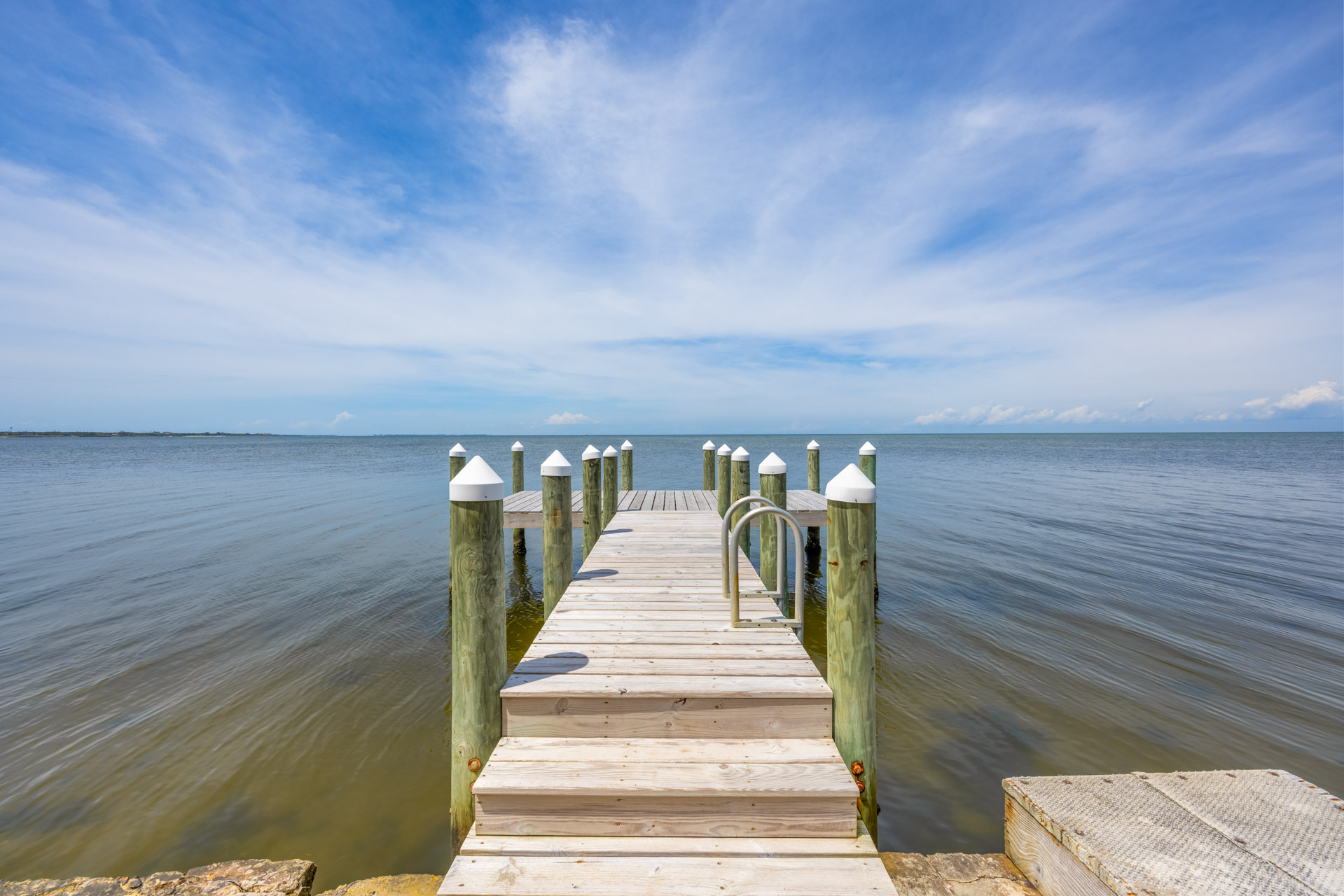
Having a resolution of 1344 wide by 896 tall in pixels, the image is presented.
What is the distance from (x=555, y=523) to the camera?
20.6 feet

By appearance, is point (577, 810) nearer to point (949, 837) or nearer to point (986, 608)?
point (949, 837)

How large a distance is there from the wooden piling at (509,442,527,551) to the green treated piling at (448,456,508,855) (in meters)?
10.5

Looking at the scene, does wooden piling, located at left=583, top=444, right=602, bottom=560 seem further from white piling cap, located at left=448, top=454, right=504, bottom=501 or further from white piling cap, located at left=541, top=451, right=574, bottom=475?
white piling cap, located at left=448, top=454, right=504, bottom=501

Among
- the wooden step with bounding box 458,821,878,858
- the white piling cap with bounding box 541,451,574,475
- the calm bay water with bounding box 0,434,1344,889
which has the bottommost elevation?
the calm bay water with bounding box 0,434,1344,889

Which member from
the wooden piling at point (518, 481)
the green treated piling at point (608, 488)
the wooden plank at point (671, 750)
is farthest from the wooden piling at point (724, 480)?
the wooden plank at point (671, 750)

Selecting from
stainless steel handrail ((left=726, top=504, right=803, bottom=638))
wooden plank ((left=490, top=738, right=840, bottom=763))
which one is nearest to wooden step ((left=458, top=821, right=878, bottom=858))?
wooden plank ((left=490, top=738, right=840, bottom=763))

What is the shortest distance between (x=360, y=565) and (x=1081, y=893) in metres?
13.3

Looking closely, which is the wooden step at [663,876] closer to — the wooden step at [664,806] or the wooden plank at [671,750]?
the wooden step at [664,806]

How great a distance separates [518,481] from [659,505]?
5.71 metres

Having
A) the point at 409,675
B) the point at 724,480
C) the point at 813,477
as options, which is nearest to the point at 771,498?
the point at 724,480

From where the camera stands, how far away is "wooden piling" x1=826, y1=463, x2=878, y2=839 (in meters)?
3.18

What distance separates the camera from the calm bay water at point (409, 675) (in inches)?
176

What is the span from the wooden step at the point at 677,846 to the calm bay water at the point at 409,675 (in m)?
2.15

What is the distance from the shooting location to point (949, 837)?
4.30m
